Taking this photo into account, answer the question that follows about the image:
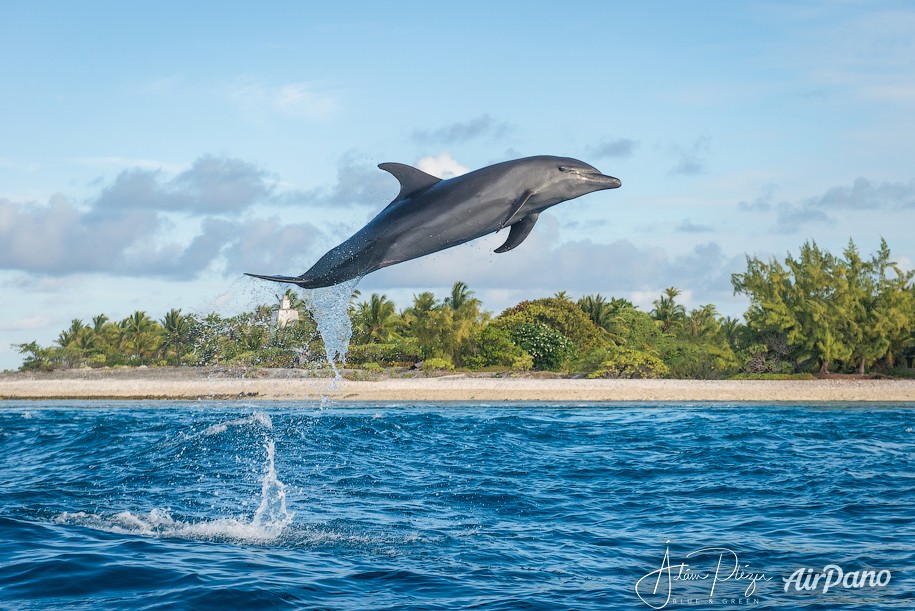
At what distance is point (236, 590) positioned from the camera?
29.6 ft

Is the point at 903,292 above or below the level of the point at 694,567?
above

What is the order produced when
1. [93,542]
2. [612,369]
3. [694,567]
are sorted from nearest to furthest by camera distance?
[694,567] → [93,542] → [612,369]

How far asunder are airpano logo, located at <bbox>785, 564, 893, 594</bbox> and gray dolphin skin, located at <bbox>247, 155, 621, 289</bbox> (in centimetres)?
630

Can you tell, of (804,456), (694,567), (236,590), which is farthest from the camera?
(804,456)

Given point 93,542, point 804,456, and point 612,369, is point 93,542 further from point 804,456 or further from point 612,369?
point 612,369

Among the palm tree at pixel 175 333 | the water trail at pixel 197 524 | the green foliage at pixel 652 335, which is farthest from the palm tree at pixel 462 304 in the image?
the water trail at pixel 197 524

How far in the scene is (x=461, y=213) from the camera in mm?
5375

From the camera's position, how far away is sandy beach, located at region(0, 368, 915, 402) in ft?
160

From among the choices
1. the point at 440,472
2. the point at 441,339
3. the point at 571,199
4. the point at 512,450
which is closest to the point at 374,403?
the point at 441,339

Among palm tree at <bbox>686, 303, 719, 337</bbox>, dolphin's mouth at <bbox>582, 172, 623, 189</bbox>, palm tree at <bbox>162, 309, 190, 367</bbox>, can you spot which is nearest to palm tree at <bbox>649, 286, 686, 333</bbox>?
palm tree at <bbox>686, 303, 719, 337</bbox>

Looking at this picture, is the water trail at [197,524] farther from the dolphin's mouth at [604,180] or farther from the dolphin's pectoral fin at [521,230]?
the dolphin's mouth at [604,180]

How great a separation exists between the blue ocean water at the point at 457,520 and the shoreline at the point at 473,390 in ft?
70.3

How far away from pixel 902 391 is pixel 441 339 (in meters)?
30.2

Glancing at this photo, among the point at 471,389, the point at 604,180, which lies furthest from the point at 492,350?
the point at 604,180
